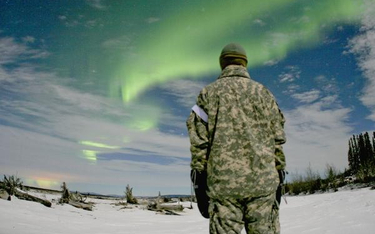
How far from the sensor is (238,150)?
2936mm

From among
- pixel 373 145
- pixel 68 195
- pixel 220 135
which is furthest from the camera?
pixel 373 145

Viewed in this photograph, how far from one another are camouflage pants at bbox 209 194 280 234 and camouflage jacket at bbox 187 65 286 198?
0.09 m

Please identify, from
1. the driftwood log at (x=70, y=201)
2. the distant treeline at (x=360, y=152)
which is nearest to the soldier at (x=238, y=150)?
the driftwood log at (x=70, y=201)

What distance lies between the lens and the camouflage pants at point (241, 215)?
279cm

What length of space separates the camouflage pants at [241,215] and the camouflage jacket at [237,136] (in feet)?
0.28

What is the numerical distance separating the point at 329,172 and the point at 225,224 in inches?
922

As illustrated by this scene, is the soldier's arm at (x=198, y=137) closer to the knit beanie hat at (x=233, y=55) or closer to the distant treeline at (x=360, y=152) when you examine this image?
the knit beanie hat at (x=233, y=55)

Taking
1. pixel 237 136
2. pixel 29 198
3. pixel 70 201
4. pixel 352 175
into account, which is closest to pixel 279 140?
pixel 237 136

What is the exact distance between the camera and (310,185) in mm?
23641

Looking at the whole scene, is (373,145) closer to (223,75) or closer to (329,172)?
(329,172)

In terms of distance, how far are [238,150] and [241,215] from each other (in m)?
0.60

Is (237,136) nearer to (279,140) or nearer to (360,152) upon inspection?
(279,140)

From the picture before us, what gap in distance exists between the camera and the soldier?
112 inches

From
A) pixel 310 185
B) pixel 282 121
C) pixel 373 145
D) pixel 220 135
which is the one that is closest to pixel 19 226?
pixel 220 135
